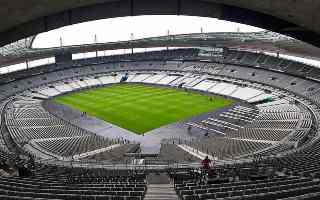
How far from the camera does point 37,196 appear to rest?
10.3 metres

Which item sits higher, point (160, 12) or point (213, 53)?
point (160, 12)

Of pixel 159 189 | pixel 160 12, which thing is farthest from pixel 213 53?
pixel 159 189

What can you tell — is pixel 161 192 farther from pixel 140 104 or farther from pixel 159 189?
pixel 140 104

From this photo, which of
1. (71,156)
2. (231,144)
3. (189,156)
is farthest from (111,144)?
(231,144)

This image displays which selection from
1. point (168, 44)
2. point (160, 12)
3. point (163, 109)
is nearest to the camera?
point (160, 12)

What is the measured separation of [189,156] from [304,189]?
15892 mm

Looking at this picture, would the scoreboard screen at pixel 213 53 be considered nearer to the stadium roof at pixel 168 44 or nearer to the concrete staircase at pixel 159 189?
the stadium roof at pixel 168 44

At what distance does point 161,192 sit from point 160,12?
6.26 m

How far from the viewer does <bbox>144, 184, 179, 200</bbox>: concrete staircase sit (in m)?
10.2

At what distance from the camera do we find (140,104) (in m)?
47.2

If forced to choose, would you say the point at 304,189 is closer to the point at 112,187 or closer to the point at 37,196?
the point at 112,187

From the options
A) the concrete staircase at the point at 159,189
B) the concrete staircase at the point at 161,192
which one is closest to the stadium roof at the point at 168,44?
the concrete staircase at the point at 159,189

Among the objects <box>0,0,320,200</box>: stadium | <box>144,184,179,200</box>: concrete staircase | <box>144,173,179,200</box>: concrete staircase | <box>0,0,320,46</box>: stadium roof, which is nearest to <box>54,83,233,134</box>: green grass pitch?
<box>0,0,320,200</box>: stadium

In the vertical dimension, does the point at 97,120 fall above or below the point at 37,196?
below
